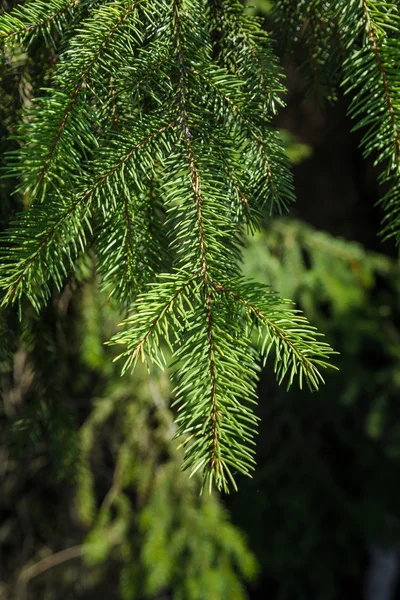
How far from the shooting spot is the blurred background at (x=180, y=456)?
1270 mm

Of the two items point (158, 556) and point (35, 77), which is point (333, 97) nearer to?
point (35, 77)

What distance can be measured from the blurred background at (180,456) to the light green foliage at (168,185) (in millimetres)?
167

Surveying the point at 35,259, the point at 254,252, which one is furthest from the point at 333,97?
the point at 254,252

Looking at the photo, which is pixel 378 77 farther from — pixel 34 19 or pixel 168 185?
pixel 34 19

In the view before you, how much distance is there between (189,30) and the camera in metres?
0.71

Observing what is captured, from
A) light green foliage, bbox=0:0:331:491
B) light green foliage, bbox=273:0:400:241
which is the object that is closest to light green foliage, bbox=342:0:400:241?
light green foliage, bbox=273:0:400:241

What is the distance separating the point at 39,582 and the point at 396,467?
2.23m

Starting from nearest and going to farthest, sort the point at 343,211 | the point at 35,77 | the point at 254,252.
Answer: the point at 35,77
the point at 254,252
the point at 343,211

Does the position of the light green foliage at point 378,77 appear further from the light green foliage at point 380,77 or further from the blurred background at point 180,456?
the blurred background at point 180,456

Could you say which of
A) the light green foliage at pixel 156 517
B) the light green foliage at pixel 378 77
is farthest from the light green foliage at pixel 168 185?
the light green foliage at pixel 156 517

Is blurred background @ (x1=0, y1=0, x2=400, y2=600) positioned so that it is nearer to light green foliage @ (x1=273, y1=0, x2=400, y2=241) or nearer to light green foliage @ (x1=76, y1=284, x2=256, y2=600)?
light green foliage @ (x1=76, y1=284, x2=256, y2=600)

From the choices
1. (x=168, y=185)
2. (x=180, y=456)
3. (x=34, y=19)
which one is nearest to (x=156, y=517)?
(x=180, y=456)

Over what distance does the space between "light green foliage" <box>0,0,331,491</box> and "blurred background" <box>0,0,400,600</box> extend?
0.17 m

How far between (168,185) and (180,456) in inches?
58.6
